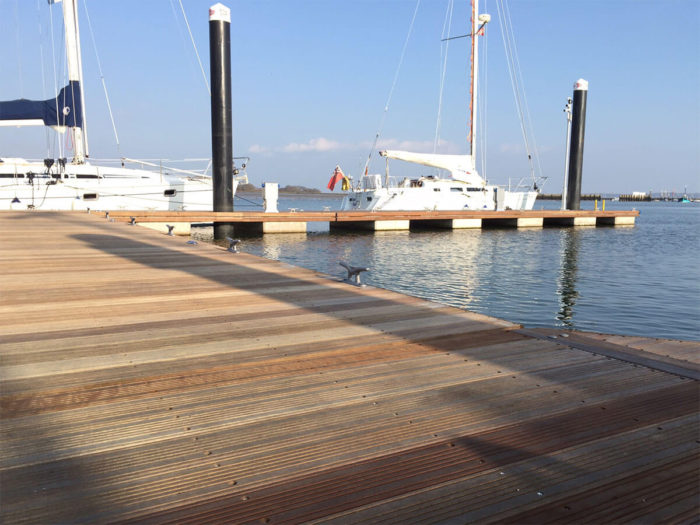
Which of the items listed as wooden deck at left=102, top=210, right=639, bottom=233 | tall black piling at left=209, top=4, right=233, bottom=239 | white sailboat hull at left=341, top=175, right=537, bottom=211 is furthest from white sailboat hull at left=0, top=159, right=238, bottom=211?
white sailboat hull at left=341, top=175, right=537, bottom=211

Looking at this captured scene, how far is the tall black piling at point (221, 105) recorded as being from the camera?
20.8 meters

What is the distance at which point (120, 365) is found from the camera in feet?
10.2

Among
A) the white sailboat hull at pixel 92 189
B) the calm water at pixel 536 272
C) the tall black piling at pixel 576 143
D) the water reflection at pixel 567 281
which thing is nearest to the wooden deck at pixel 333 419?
the water reflection at pixel 567 281

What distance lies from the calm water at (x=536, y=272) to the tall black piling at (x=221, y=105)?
293 centimetres

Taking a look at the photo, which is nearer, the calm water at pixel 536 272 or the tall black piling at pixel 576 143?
the calm water at pixel 536 272

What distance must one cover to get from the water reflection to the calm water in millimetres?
23

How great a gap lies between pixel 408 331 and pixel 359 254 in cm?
1357

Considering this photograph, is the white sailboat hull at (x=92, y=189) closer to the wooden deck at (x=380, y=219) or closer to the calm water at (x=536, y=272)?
the wooden deck at (x=380, y=219)

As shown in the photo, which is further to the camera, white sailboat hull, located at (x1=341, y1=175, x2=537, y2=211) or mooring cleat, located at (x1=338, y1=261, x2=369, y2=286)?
white sailboat hull, located at (x1=341, y1=175, x2=537, y2=211)

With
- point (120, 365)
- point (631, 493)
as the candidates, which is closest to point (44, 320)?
point (120, 365)

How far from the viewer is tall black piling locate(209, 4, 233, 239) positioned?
818 inches

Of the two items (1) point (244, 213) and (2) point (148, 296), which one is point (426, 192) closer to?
(1) point (244, 213)

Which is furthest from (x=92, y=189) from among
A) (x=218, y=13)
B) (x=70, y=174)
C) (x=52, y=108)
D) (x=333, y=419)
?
(x=333, y=419)

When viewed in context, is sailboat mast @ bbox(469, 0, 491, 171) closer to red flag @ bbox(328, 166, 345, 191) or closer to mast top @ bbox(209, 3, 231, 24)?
red flag @ bbox(328, 166, 345, 191)
